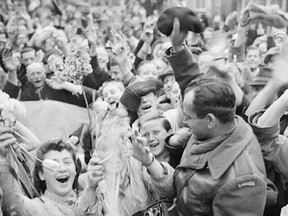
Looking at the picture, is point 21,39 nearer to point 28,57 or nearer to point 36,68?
point 28,57

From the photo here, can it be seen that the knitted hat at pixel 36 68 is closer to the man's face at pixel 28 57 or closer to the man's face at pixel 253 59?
the man's face at pixel 28 57

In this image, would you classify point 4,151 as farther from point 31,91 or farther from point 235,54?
point 31,91

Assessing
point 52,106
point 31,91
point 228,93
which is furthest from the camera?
point 31,91

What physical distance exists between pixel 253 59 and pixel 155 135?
453 cm

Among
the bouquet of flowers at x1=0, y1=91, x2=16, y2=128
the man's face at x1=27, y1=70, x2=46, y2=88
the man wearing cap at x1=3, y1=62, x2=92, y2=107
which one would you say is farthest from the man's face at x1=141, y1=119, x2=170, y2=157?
the man's face at x1=27, y1=70, x2=46, y2=88

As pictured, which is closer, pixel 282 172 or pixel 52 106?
pixel 282 172

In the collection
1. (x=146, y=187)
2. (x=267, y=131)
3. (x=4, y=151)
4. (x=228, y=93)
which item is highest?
(x=228, y=93)

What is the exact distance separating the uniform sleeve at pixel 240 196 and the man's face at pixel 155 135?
0.81 m

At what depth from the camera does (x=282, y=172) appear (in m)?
3.62

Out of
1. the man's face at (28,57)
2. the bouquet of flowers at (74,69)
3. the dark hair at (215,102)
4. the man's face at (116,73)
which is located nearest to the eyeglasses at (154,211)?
the dark hair at (215,102)

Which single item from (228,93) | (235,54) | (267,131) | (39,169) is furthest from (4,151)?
(235,54)

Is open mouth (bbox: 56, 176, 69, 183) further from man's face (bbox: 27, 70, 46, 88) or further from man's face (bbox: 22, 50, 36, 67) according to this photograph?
man's face (bbox: 22, 50, 36, 67)

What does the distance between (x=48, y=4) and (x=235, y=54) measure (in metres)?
7.27

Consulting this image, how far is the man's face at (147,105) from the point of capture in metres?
4.49
